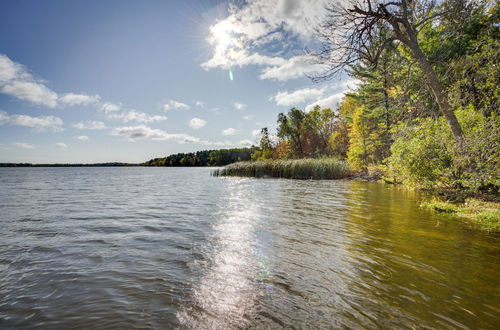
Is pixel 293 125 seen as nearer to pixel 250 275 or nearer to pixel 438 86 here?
pixel 438 86

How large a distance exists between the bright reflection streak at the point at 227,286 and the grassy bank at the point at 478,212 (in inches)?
256

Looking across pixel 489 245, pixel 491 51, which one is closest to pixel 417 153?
pixel 491 51

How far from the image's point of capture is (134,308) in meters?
2.68

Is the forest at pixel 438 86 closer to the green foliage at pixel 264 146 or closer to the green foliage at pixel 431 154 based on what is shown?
the green foliage at pixel 431 154

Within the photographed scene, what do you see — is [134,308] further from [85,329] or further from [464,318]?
[464,318]

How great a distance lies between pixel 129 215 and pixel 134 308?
613 cm

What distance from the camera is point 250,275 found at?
11.5 feet

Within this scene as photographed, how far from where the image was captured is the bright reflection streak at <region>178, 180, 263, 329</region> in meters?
2.46

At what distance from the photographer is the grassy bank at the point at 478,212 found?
627 centimetres

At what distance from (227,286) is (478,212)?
8423 mm

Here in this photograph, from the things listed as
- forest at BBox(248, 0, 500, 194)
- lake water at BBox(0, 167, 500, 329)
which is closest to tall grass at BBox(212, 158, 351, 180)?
forest at BBox(248, 0, 500, 194)

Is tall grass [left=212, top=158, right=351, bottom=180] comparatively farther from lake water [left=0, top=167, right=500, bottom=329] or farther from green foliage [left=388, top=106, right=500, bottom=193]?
lake water [left=0, top=167, right=500, bottom=329]

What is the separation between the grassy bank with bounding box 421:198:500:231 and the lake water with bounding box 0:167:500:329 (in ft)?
2.07

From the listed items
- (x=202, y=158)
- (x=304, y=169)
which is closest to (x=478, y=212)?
(x=304, y=169)
